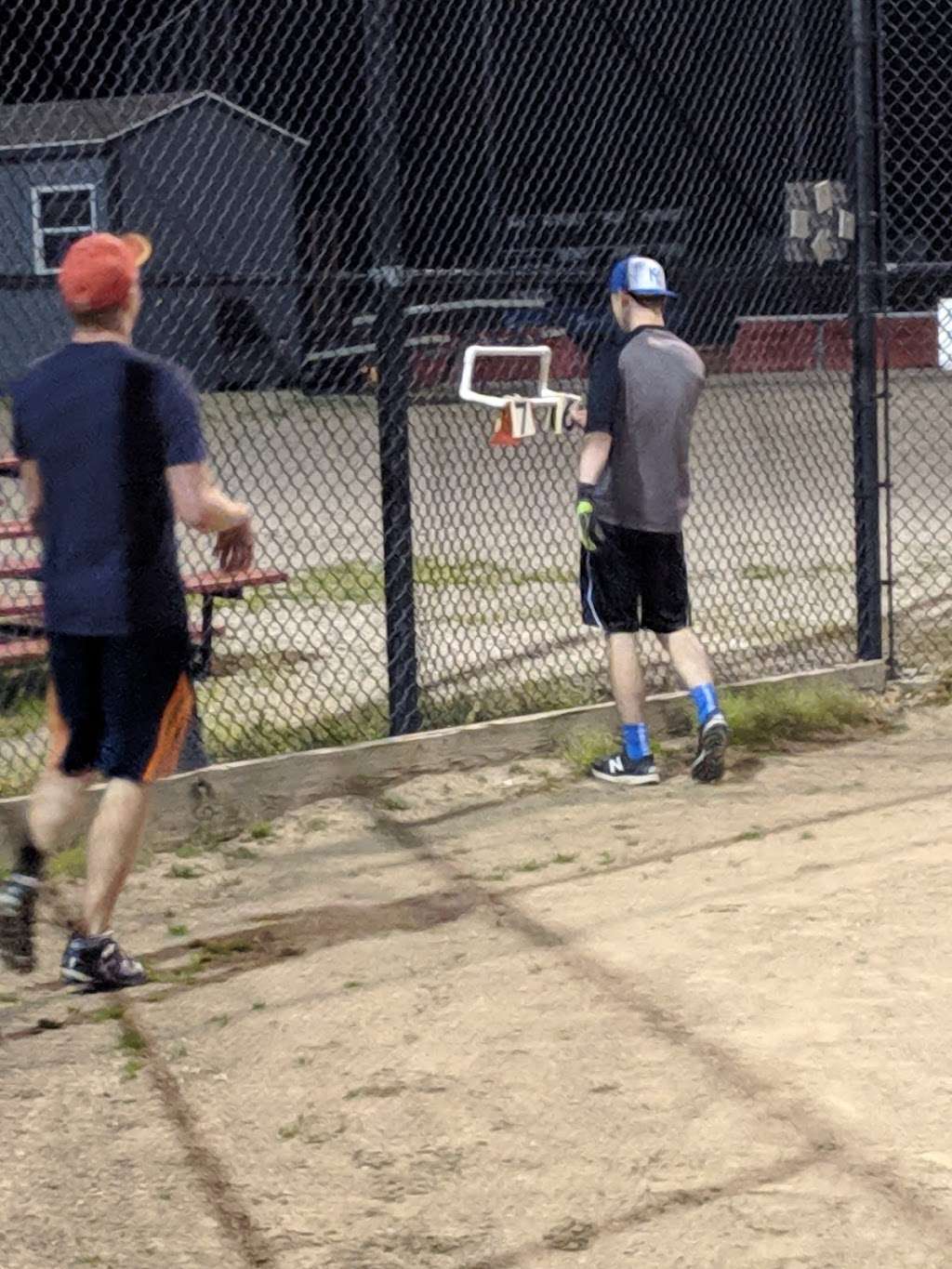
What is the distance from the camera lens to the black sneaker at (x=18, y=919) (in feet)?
15.4

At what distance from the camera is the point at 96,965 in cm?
463

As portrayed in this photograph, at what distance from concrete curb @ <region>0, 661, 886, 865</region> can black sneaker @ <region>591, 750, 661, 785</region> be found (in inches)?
12.9

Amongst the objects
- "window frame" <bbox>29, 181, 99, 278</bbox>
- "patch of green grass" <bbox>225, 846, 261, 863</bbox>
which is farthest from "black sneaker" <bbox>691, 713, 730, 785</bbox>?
"window frame" <bbox>29, 181, 99, 278</bbox>

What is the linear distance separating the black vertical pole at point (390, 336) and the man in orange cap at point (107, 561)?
5.42 feet

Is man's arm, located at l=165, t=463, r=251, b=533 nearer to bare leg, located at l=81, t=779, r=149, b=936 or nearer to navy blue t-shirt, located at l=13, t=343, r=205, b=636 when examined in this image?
navy blue t-shirt, located at l=13, t=343, r=205, b=636

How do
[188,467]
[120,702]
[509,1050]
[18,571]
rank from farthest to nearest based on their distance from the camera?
[18,571] < [120,702] < [188,467] < [509,1050]

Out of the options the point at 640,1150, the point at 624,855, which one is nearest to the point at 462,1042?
the point at 640,1150

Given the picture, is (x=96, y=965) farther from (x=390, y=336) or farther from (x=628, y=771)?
(x=390, y=336)

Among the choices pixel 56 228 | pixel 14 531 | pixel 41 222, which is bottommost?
pixel 14 531

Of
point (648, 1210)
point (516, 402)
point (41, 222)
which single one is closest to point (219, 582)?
point (516, 402)

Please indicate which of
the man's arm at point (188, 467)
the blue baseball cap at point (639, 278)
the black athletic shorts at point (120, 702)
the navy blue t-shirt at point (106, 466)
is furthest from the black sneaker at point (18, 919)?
the blue baseball cap at point (639, 278)

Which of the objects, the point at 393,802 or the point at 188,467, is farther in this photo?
the point at 393,802

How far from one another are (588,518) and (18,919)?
2.44m

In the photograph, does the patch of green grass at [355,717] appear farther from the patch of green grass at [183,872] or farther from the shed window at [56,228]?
the shed window at [56,228]
